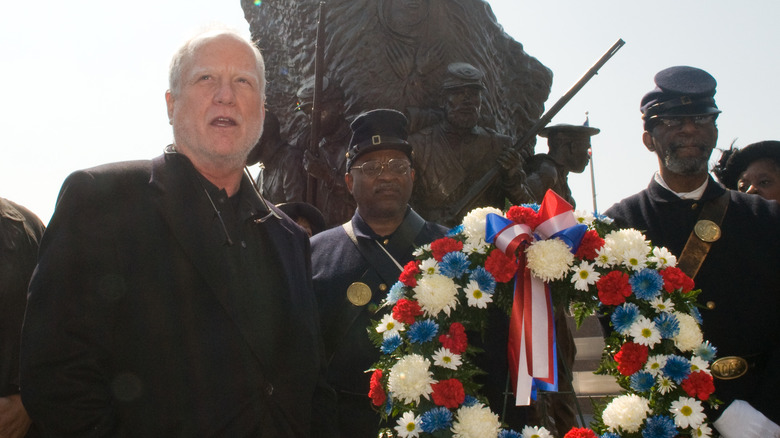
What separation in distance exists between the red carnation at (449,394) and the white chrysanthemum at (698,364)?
2.72ft

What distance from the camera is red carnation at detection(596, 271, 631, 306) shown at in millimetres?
2467

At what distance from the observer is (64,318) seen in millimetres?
1789

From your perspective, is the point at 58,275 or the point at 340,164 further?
the point at 340,164

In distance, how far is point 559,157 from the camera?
6500 mm

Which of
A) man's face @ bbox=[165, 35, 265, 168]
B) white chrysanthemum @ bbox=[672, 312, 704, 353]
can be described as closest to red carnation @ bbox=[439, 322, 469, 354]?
white chrysanthemum @ bbox=[672, 312, 704, 353]

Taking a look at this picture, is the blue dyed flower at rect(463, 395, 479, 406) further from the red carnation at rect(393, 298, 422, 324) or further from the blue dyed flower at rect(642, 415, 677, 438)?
the blue dyed flower at rect(642, 415, 677, 438)

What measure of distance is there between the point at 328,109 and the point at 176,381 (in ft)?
15.6

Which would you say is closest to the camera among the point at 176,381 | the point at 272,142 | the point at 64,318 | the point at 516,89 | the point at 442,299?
the point at 64,318

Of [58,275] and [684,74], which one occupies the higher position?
[684,74]

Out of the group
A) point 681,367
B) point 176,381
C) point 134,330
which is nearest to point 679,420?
point 681,367

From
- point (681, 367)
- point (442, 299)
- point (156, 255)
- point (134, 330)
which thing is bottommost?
point (681, 367)

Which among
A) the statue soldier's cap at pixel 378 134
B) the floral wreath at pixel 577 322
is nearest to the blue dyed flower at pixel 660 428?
the floral wreath at pixel 577 322

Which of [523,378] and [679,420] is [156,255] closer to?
[523,378]

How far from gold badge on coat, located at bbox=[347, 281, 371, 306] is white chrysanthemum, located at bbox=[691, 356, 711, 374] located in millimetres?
1485
